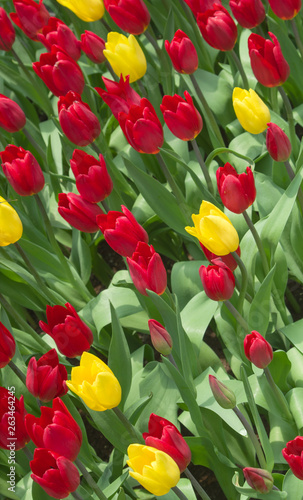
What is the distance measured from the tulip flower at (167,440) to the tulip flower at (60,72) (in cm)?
95

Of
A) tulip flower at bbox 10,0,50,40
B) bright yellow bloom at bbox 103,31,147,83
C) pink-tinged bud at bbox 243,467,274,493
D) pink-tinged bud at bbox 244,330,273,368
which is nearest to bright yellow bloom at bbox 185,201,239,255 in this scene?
pink-tinged bud at bbox 244,330,273,368

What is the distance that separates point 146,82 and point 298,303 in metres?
0.85

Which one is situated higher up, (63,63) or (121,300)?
(63,63)

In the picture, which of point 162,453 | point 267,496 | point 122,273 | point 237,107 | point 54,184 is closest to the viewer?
point 162,453

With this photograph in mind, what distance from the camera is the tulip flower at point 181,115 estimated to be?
1.44 meters

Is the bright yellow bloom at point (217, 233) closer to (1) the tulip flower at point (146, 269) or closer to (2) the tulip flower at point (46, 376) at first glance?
(1) the tulip flower at point (146, 269)

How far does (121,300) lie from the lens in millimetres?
1726

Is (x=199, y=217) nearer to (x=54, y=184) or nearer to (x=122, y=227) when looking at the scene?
(x=122, y=227)

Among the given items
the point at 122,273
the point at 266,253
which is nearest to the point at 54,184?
the point at 122,273

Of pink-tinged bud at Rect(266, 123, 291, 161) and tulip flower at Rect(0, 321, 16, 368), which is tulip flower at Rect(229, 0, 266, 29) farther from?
tulip flower at Rect(0, 321, 16, 368)

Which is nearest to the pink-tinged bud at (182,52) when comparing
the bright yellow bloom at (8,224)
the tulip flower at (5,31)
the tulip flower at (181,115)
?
the tulip flower at (181,115)

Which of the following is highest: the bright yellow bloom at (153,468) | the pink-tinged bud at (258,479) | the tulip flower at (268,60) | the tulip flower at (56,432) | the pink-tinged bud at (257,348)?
the tulip flower at (268,60)

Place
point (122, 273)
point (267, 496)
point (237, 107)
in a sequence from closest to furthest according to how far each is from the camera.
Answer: point (267, 496), point (237, 107), point (122, 273)

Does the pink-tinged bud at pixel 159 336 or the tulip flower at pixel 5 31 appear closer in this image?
the pink-tinged bud at pixel 159 336
